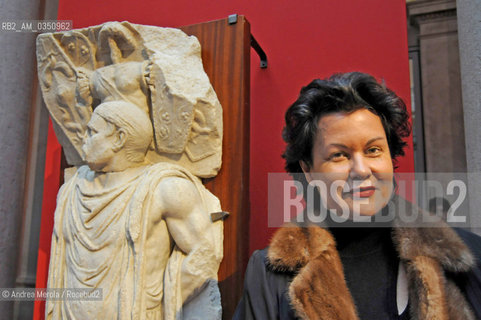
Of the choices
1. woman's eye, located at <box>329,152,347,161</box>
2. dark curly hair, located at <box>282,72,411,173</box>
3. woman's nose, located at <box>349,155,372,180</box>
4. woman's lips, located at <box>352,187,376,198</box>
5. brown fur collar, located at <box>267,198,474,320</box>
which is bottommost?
brown fur collar, located at <box>267,198,474,320</box>

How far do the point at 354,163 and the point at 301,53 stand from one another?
1.38 metres

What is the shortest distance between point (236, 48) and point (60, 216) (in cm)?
123

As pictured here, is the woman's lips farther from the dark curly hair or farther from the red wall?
the red wall

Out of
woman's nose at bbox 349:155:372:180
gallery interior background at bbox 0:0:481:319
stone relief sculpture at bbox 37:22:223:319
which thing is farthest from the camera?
gallery interior background at bbox 0:0:481:319

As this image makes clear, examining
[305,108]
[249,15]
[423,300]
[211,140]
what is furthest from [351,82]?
[249,15]

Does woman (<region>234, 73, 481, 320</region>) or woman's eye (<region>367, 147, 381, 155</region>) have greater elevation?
woman's eye (<region>367, 147, 381, 155</region>)

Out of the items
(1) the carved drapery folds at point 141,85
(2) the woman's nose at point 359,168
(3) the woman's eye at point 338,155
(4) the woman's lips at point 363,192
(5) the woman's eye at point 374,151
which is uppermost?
(1) the carved drapery folds at point 141,85

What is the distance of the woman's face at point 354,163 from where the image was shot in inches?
45.2

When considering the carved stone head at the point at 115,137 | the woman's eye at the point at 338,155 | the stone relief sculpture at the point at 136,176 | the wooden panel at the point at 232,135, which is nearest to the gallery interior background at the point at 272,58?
the wooden panel at the point at 232,135

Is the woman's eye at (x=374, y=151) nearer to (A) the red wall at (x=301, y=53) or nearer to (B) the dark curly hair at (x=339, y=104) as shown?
(B) the dark curly hair at (x=339, y=104)

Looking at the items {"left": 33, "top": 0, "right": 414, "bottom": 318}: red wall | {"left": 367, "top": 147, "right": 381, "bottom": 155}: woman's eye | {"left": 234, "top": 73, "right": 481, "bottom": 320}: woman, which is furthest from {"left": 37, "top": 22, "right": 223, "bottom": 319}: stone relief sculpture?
{"left": 367, "top": 147, "right": 381, "bottom": 155}: woman's eye

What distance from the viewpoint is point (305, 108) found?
1249 mm

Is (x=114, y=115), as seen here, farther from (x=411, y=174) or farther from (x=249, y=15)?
(x=411, y=174)

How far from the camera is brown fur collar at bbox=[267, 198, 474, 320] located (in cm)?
105
